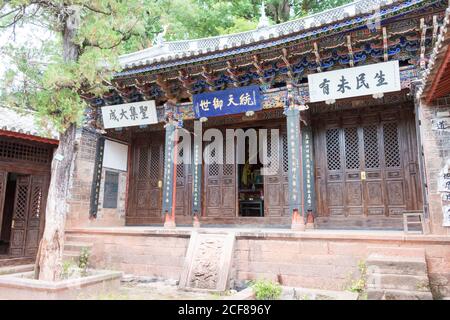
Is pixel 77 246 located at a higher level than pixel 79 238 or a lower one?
lower

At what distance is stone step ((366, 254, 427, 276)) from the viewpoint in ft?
14.6

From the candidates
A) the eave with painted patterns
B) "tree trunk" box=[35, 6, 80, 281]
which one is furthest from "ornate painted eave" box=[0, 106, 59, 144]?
"tree trunk" box=[35, 6, 80, 281]

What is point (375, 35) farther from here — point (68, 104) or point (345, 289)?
point (68, 104)

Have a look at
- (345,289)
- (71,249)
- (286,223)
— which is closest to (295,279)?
(345,289)

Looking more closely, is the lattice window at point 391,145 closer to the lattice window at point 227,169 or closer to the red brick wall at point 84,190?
the lattice window at point 227,169

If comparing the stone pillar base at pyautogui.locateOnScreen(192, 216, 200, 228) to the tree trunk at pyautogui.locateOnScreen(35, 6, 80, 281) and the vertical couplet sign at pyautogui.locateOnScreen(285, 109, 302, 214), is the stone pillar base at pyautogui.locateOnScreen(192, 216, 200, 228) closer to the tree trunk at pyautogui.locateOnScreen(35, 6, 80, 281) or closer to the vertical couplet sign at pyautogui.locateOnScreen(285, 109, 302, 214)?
the vertical couplet sign at pyautogui.locateOnScreen(285, 109, 302, 214)

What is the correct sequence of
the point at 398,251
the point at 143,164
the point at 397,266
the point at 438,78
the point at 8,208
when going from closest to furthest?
the point at 397,266, the point at 438,78, the point at 398,251, the point at 143,164, the point at 8,208

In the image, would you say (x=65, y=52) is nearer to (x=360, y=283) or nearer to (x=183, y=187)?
(x=183, y=187)

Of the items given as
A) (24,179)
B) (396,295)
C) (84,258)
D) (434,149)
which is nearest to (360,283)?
(396,295)

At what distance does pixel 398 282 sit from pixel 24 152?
7.62 meters

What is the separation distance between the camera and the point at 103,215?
859 cm

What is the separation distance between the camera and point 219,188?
27.9ft

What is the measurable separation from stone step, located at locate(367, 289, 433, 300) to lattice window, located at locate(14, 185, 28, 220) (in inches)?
277

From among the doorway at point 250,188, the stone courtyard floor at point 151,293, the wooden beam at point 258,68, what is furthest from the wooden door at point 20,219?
the wooden beam at point 258,68
